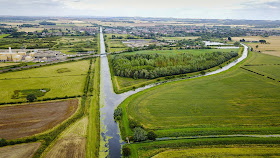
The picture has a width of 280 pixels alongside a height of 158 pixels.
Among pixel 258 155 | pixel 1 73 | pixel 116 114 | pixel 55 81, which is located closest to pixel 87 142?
pixel 116 114

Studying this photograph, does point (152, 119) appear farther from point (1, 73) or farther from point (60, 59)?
point (60, 59)

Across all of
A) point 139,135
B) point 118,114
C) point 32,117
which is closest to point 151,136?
point 139,135

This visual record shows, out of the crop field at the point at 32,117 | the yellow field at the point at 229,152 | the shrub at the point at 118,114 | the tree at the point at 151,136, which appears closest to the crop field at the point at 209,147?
the yellow field at the point at 229,152

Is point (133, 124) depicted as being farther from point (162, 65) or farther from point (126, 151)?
point (162, 65)

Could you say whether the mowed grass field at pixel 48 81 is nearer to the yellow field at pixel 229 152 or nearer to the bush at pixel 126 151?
the bush at pixel 126 151

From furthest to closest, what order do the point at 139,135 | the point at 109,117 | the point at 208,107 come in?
the point at 208,107
the point at 109,117
the point at 139,135

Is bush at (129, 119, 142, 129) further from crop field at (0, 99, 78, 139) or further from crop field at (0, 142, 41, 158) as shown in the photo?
crop field at (0, 142, 41, 158)

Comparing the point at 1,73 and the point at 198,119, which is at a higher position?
the point at 1,73
